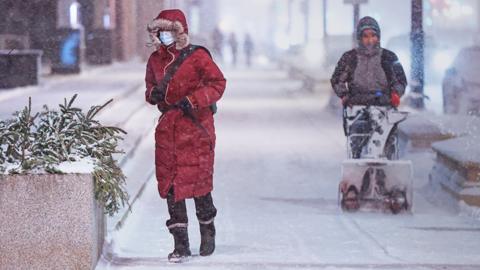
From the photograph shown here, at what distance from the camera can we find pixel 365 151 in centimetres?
1091

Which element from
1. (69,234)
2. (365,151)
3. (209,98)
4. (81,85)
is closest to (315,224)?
(365,151)

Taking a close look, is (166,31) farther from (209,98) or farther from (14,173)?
(14,173)

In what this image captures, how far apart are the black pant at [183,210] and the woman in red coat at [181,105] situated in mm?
12

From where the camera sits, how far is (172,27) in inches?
305

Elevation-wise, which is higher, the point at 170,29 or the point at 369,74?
the point at 170,29

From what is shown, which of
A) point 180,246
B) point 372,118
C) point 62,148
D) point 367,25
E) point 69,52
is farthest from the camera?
point 69,52

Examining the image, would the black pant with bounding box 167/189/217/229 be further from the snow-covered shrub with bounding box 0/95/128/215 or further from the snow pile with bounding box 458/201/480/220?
the snow pile with bounding box 458/201/480/220

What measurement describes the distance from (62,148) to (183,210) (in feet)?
3.43

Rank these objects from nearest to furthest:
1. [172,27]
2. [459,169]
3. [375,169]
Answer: [172,27] < [375,169] < [459,169]

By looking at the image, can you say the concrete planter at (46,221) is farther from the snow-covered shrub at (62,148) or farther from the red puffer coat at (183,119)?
the red puffer coat at (183,119)

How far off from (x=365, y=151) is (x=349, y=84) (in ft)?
2.48

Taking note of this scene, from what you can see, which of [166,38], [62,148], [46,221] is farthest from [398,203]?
[46,221]

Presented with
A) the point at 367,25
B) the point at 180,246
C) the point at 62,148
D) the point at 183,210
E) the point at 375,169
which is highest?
the point at 367,25

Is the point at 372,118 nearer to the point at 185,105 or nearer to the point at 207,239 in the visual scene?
the point at 207,239
